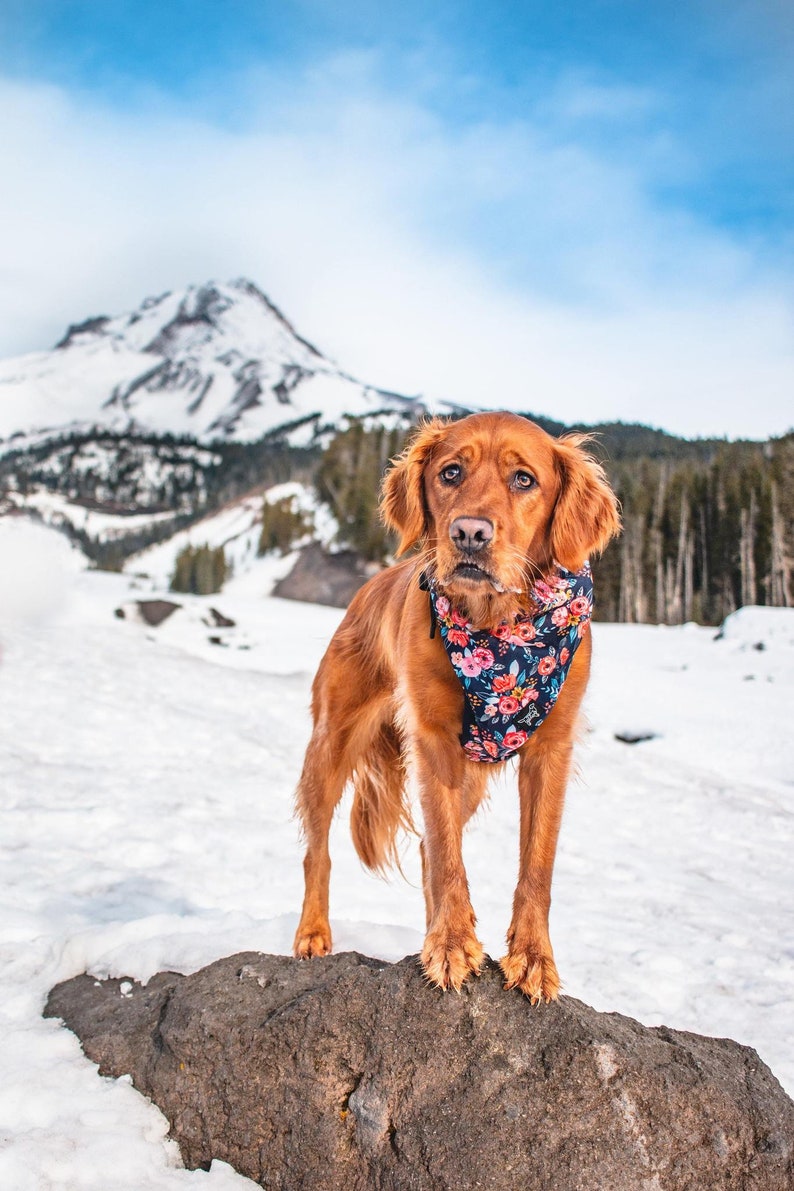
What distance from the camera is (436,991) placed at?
3057mm

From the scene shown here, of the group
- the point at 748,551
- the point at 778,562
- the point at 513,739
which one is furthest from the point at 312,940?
the point at 748,551

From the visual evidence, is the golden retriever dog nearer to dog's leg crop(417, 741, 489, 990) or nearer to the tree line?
dog's leg crop(417, 741, 489, 990)

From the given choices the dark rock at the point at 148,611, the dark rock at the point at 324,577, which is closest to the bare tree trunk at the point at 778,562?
the dark rock at the point at 324,577

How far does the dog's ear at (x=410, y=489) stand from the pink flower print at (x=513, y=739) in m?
0.95

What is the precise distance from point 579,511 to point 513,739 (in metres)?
1.05

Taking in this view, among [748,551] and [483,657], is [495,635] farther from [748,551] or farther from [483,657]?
[748,551]

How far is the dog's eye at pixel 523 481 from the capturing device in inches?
139

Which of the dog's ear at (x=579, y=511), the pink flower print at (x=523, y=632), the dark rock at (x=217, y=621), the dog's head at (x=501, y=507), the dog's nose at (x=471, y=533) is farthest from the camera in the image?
the dark rock at (x=217, y=621)

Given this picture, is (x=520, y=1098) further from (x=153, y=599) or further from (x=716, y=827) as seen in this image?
(x=153, y=599)

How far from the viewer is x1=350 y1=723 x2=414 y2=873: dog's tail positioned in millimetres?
4805

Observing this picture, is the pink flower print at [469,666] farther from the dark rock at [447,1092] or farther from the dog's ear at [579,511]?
the dark rock at [447,1092]

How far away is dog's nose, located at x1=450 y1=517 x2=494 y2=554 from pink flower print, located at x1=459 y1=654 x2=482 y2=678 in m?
0.50

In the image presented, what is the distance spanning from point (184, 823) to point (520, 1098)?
6.11 metres

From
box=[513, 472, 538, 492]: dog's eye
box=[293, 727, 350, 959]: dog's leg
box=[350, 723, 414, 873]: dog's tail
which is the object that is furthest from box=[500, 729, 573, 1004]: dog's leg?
box=[293, 727, 350, 959]: dog's leg
